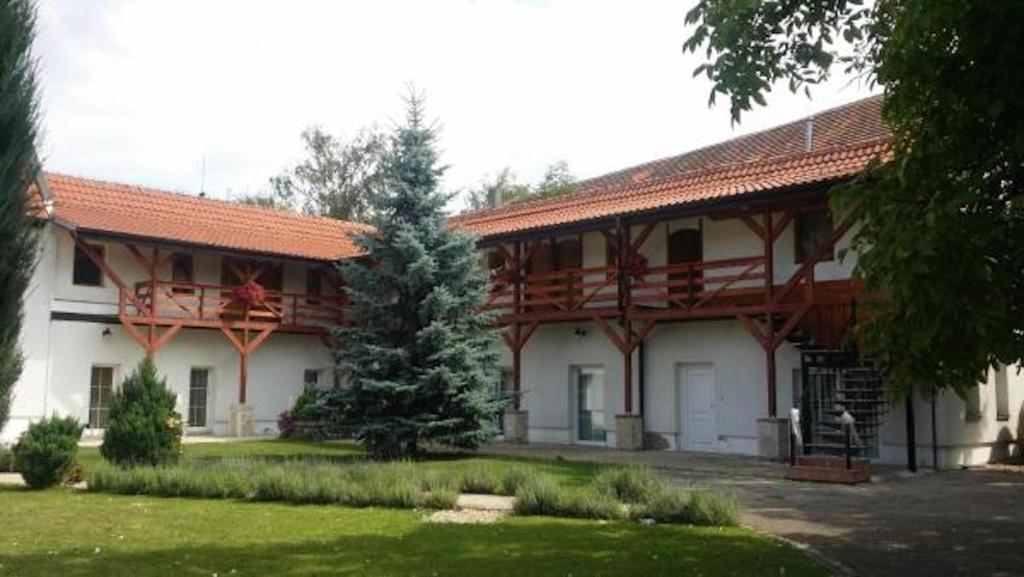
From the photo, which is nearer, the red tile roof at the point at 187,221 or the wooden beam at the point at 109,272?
the wooden beam at the point at 109,272

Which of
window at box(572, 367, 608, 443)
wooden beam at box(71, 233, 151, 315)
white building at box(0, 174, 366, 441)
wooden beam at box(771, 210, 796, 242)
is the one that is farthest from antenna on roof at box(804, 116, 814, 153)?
wooden beam at box(71, 233, 151, 315)

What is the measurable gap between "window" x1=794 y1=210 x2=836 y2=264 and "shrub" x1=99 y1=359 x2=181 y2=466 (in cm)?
1231

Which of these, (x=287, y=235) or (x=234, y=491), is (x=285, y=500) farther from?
(x=287, y=235)

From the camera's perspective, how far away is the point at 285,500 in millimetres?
12672

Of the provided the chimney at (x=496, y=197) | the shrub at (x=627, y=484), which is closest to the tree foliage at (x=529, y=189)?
the chimney at (x=496, y=197)

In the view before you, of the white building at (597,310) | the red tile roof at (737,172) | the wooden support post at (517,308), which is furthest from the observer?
the wooden support post at (517,308)

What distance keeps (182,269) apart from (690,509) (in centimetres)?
2099

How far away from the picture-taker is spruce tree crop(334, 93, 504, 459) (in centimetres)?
1875

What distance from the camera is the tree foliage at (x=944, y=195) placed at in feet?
19.6

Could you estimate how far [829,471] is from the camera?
15.1m

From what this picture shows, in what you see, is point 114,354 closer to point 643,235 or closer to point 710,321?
point 643,235

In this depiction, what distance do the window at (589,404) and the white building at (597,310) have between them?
0.07 metres

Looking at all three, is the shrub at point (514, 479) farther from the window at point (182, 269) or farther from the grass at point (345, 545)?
the window at point (182, 269)

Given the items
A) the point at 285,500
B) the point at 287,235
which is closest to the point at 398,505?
the point at 285,500
